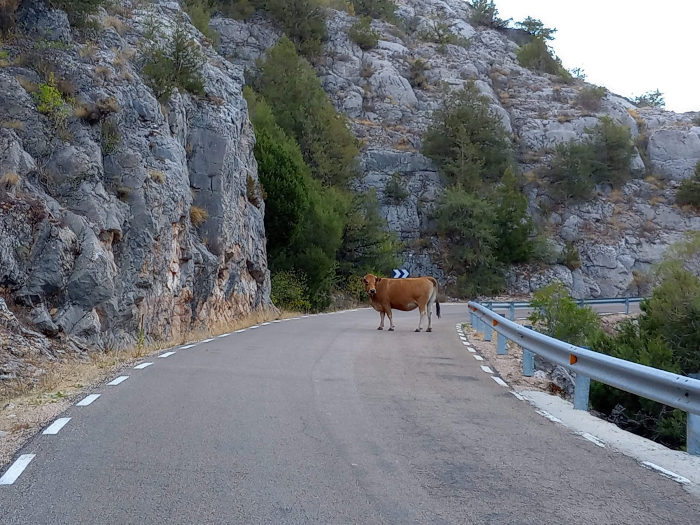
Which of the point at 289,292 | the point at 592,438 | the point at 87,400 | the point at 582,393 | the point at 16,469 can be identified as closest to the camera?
the point at 16,469

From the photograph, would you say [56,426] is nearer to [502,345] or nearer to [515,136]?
[502,345]

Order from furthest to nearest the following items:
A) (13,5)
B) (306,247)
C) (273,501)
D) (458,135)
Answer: (458,135) < (306,247) < (13,5) < (273,501)

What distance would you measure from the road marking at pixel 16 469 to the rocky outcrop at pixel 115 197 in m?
8.55

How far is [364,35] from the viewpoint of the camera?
226 feet

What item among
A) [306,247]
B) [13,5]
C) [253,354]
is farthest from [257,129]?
[253,354]

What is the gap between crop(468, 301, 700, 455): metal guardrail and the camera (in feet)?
22.7

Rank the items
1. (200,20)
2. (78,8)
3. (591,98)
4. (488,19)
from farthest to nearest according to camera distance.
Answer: (488,19) → (591,98) → (200,20) → (78,8)

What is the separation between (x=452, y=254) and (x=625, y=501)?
4650 cm

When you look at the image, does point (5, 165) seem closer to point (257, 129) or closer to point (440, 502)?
point (440, 502)

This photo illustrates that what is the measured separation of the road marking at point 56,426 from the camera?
742 centimetres

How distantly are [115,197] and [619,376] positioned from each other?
14.4 metres

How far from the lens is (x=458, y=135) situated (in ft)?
184

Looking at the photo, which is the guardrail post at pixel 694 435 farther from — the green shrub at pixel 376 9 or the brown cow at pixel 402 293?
the green shrub at pixel 376 9

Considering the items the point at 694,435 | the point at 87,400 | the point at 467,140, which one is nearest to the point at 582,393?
the point at 694,435
